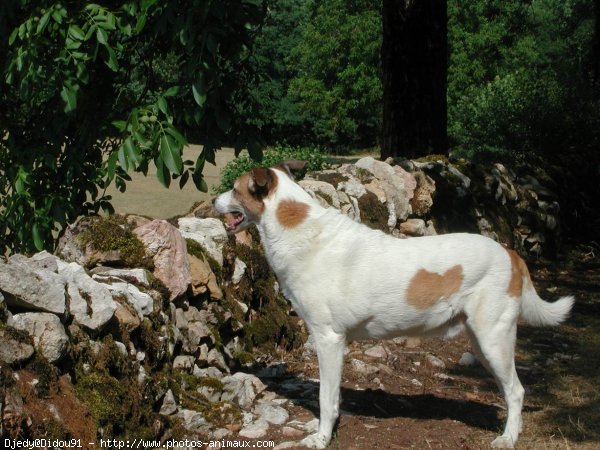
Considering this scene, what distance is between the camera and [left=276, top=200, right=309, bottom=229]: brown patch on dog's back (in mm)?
5875

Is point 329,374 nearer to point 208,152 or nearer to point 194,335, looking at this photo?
point 194,335

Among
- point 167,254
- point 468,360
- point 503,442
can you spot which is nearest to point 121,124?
point 167,254

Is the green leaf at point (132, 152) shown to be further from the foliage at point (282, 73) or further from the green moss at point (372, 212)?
the foliage at point (282, 73)

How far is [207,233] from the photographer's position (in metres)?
7.26

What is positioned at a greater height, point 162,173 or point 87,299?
point 162,173

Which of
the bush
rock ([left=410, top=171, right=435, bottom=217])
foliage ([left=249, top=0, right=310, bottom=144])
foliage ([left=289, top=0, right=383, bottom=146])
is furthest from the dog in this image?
foliage ([left=289, top=0, right=383, bottom=146])

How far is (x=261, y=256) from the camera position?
756cm

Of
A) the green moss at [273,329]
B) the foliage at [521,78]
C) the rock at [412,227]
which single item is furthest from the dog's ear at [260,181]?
the foliage at [521,78]

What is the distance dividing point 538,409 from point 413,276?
1.74 metres

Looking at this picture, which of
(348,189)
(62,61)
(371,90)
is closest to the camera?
(62,61)

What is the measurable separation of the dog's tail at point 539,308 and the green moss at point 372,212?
321cm

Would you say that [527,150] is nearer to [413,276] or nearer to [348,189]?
[348,189]

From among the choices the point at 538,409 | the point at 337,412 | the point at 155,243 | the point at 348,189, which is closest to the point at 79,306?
the point at 155,243

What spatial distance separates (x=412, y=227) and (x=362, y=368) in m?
3.05
